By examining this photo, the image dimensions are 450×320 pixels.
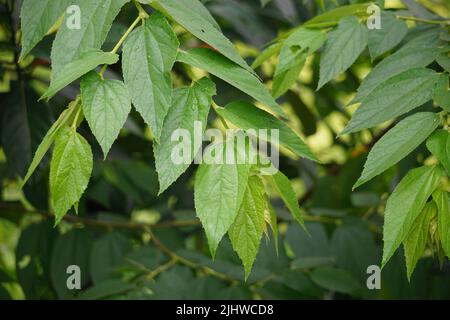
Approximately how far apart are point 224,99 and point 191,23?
695 millimetres

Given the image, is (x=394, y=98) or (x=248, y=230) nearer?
(x=248, y=230)

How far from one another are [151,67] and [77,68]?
8 centimetres

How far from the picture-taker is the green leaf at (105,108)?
0.67m

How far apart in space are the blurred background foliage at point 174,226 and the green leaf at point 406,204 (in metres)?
0.40

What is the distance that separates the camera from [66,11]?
0.76 meters

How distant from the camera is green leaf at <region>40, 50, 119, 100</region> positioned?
674 mm

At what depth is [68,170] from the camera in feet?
2.30

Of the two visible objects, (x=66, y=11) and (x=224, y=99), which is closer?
(x=66, y=11)

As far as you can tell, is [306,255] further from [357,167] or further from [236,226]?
[236,226]

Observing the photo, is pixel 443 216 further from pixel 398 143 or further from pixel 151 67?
pixel 151 67


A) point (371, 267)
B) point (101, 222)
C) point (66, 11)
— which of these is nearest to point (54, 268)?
point (101, 222)

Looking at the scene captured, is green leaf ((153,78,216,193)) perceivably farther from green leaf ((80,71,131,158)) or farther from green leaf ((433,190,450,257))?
green leaf ((433,190,450,257))

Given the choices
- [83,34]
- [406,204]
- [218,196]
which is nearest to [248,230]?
[218,196]

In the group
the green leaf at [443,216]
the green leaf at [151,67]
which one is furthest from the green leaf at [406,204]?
the green leaf at [151,67]
